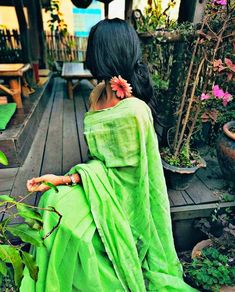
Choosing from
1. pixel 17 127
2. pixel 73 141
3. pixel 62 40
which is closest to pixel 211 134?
pixel 73 141

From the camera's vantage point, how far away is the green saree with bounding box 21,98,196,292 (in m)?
1.12

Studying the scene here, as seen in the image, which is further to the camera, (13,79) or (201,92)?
(13,79)

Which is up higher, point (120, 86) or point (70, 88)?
point (120, 86)

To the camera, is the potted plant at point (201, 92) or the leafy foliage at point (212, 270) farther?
the potted plant at point (201, 92)

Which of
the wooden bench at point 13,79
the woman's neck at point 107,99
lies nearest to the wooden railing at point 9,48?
the wooden bench at point 13,79

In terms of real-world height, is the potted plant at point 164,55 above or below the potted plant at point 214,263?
above

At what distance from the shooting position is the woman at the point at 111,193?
44.0 inches

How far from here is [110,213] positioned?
1.21 m

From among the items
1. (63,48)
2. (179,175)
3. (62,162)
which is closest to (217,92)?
(179,175)

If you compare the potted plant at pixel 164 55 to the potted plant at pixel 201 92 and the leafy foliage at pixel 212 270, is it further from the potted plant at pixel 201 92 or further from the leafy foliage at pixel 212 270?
the leafy foliage at pixel 212 270

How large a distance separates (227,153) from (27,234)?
152 cm

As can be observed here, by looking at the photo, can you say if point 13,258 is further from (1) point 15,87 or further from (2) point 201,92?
(1) point 15,87

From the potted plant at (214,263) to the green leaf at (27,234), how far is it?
1077 millimetres

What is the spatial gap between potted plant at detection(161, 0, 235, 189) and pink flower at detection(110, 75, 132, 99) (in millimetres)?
692
